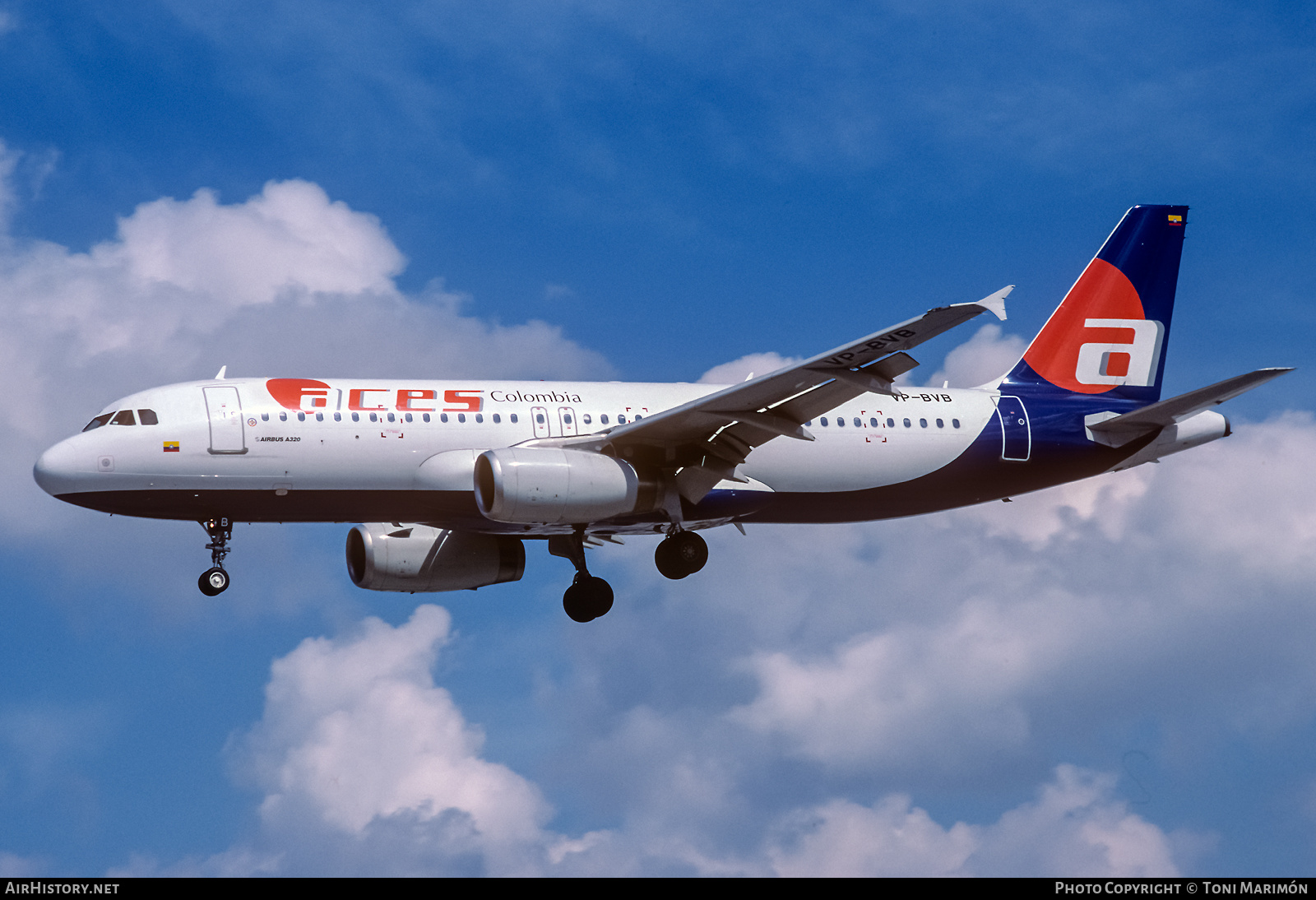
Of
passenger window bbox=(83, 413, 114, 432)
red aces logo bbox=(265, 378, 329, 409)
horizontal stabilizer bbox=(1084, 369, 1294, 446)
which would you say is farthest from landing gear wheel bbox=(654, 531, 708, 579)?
passenger window bbox=(83, 413, 114, 432)

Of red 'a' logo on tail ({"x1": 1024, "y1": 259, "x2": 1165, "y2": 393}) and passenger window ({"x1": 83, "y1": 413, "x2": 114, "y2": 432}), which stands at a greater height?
red 'a' logo on tail ({"x1": 1024, "y1": 259, "x2": 1165, "y2": 393})

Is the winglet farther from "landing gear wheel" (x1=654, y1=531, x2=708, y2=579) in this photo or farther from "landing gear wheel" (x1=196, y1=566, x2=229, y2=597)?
"landing gear wheel" (x1=196, y1=566, x2=229, y2=597)

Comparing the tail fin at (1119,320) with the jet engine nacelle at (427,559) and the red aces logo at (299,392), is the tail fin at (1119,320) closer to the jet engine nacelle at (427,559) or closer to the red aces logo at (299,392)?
the jet engine nacelle at (427,559)

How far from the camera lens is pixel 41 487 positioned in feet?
101

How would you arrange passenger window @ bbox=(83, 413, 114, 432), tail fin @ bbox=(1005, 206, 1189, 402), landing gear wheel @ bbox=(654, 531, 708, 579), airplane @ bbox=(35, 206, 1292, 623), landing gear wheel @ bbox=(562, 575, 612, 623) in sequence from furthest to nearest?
1. tail fin @ bbox=(1005, 206, 1189, 402)
2. landing gear wheel @ bbox=(562, 575, 612, 623)
3. landing gear wheel @ bbox=(654, 531, 708, 579)
4. passenger window @ bbox=(83, 413, 114, 432)
5. airplane @ bbox=(35, 206, 1292, 623)

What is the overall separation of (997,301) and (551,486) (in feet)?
31.0

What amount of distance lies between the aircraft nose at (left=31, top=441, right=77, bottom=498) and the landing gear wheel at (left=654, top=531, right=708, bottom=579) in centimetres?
1214

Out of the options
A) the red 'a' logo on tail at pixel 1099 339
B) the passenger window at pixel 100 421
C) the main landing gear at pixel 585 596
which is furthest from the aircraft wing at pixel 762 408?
the red 'a' logo on tail at pixel 1099 339

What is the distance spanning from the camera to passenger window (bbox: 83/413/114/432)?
3136cm

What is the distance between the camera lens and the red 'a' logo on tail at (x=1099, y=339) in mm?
38156

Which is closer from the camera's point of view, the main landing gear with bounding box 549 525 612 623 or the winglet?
the winglet

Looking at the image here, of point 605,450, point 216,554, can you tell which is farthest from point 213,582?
point 605,450

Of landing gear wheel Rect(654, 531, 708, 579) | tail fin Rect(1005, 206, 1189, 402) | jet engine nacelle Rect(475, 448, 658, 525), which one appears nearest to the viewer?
jet engine nacelle Rect(475, 448, 658, 525)

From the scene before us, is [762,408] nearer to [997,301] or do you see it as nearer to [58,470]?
[997,301]
